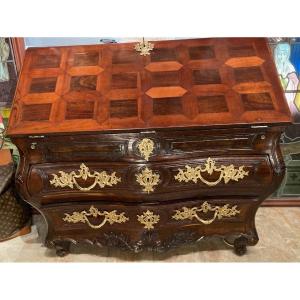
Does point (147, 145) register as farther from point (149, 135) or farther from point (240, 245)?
point (240, 245)

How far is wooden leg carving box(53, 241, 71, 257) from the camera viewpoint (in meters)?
1.97

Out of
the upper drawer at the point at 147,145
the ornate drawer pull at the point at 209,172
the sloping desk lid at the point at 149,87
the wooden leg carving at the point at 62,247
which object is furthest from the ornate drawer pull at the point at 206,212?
the wooden leg carving at the point at 62,247

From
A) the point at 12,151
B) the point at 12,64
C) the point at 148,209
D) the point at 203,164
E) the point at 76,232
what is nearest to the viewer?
the point at 203,164

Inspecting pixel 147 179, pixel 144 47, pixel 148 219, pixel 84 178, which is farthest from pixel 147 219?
pixel 144 47

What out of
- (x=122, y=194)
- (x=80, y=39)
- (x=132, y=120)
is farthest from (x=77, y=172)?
(x=80, y=39)

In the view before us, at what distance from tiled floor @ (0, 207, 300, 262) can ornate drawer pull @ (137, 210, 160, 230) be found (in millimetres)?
379

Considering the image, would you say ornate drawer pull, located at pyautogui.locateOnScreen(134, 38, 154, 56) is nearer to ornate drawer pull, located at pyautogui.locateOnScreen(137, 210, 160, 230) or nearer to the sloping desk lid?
the sloping desk lid

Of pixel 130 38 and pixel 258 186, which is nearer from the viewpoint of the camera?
pixel 258 186

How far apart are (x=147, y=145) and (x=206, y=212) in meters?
0.52

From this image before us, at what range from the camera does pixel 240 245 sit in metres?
2.01

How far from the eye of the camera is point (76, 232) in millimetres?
1901

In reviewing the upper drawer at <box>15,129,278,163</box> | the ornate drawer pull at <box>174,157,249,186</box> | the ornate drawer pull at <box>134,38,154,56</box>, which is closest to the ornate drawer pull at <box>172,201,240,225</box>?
the ornate drawer pull at <box>174,157,249,186</box>

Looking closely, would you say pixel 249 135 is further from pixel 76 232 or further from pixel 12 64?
pixel 12 64

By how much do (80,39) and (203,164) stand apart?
3.15ft
